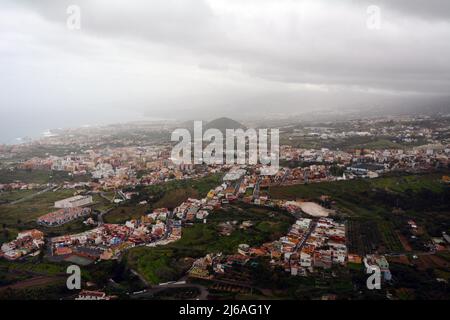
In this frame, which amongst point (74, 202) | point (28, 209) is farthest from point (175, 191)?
point (28, 209)

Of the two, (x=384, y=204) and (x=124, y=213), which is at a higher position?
(x=384, y=204)

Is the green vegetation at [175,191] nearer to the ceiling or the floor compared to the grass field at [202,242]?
nearer to the ceiling

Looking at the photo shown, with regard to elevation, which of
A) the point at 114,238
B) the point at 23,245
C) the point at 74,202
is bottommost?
the point at 23,245

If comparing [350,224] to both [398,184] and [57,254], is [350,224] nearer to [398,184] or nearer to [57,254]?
[398,184]

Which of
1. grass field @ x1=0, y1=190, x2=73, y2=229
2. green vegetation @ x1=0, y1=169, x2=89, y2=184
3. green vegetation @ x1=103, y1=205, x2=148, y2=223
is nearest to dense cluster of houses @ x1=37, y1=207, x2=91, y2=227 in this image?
grass field @ x1=0, y1=190, x2=73, y2=229

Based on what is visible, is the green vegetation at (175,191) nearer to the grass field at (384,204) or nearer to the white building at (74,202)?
the white building at (74,202)

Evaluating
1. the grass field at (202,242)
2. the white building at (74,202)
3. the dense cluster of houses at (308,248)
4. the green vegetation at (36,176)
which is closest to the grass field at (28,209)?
the white building at (74,202)

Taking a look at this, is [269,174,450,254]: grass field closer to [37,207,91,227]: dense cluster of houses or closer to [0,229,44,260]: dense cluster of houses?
[37,207,91,227]: dense cluster of houses

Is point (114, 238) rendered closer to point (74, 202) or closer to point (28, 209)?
point (74, 202)
